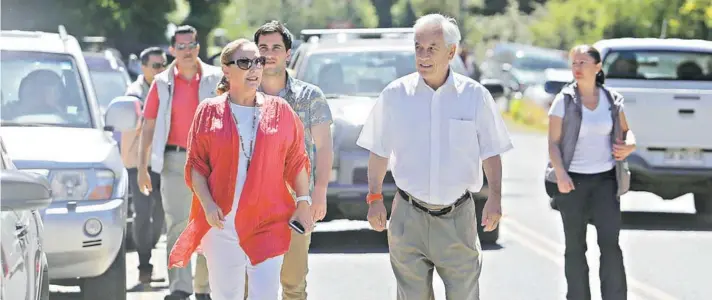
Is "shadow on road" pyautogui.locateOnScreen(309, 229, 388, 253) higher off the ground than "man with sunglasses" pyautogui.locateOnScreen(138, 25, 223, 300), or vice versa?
"man with sunglasses" pyautogui.locateOnScreen(138, 25, 223, 300)

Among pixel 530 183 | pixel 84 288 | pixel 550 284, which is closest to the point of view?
pixel 84 288

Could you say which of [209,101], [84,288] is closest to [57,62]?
[84,288]

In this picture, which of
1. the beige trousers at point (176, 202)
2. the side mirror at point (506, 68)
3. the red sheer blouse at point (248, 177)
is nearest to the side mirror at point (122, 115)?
the beige trousers at point (176, 202)

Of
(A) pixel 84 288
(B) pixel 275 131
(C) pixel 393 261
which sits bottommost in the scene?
(A) pixel 84 288

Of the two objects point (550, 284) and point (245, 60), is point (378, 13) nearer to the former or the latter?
point (550, 284)

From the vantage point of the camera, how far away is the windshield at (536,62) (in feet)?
145

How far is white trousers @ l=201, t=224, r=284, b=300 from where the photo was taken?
6785 millimetres

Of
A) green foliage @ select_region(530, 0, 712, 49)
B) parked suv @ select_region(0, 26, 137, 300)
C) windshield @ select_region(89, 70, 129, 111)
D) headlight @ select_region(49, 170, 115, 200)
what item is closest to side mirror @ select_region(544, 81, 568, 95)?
parked suv @ select_region(0, 26, 137, 300)

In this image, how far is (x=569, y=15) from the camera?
47281 mm

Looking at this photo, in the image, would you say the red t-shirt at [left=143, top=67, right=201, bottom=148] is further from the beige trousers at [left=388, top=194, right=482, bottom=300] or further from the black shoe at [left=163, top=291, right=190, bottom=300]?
the beige trousers at [left=388, top=194, right=482, bottom=300]

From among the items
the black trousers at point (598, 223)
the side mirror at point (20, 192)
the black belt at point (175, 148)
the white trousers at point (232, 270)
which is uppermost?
the side mirror at point (20, 192)

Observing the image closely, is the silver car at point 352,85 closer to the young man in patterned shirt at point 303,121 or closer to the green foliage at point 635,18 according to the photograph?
the young man in patterned shirt at point 303,121

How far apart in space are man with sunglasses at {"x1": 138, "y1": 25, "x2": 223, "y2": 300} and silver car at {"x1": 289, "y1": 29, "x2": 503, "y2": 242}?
3.12 meters

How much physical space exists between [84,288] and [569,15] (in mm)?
39216
